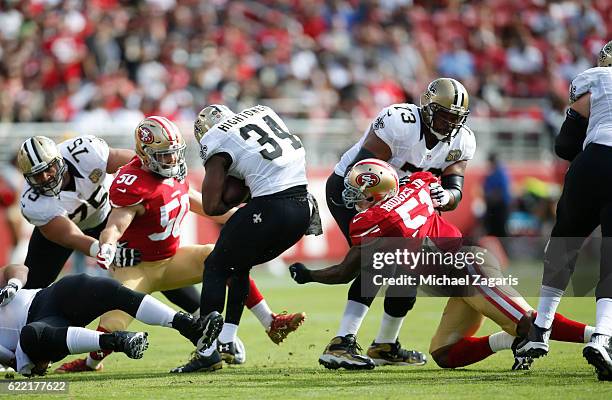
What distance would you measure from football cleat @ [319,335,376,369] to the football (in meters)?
1.15

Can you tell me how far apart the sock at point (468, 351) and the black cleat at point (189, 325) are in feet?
5.65

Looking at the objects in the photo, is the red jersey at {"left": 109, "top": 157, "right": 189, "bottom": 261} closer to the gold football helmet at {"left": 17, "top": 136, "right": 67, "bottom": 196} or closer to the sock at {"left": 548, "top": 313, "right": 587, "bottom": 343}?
the gold football helmet at {"left": 17, "top": 136, "right": 67, "bottom": 196}

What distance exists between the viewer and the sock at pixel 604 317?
604cm

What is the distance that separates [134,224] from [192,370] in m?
1.30

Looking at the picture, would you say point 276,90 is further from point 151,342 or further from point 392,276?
point 392,276

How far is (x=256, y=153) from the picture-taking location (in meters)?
7.05

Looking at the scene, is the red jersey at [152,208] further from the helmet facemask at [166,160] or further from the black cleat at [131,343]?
the black cleat at [131,343]

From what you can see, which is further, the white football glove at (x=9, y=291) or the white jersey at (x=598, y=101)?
the white football glove at (x=9, y=291)

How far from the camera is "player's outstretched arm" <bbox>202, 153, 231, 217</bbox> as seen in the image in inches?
273

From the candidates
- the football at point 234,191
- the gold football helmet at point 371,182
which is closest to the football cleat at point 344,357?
the gold football helmet at point 371,182

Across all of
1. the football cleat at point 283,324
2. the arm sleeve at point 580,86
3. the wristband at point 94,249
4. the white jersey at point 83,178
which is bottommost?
the football cleat at point 283,324

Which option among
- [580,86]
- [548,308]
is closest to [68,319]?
[548,308]

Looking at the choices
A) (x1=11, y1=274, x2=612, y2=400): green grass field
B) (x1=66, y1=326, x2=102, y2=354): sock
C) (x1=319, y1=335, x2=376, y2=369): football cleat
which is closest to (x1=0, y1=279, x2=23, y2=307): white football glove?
(x1=66, y1=326, x2=102, y2=354): sock

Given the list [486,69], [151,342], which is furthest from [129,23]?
[151,342]
